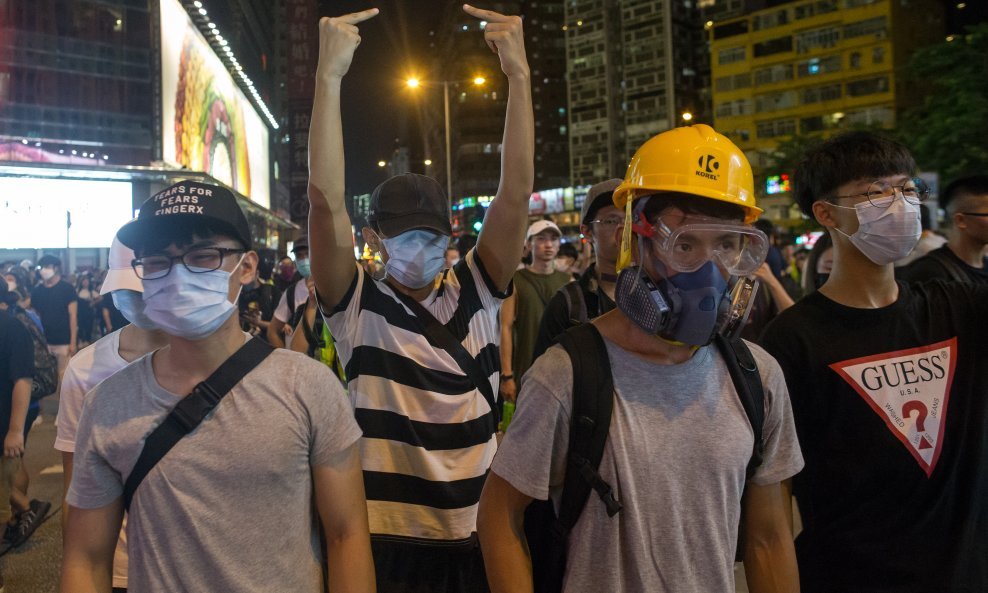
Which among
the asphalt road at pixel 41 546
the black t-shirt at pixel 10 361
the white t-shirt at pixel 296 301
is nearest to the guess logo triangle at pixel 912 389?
the asphalt road at pixel 41 546

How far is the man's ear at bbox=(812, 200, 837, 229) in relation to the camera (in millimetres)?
2908

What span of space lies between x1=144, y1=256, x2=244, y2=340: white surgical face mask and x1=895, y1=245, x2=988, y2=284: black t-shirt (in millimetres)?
3454

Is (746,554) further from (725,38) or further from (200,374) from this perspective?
(725,38)

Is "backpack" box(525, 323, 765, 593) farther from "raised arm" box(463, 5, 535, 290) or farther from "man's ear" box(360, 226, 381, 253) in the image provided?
"man's ear" box(360, 226, 381, 253)

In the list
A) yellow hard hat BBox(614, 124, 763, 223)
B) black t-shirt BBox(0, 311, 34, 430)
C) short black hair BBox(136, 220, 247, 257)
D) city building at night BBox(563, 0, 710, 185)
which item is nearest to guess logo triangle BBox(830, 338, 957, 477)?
yellow hard hat BBox(614, 124, 763, 223)

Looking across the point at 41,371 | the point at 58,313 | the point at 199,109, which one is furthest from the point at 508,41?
the point at 199,109

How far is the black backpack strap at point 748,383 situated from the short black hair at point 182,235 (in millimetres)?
1447

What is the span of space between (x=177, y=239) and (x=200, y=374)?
39cm

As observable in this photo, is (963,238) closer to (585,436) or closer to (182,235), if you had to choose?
(585,436)

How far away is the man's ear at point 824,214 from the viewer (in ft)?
9.54

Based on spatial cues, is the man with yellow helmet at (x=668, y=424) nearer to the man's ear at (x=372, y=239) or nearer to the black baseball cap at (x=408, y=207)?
the black baseball cap at (x=408, y=207)

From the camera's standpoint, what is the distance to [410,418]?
289 cm

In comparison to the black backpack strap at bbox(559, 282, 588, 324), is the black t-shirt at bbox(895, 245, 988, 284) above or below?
above

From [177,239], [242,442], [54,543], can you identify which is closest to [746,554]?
[242,442]
